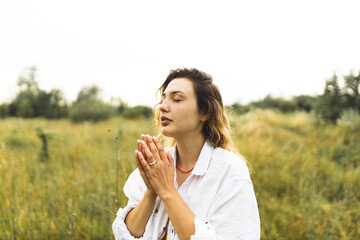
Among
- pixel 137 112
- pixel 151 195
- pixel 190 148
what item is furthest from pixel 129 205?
pixel 137 112

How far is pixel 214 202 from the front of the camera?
69.7 inches

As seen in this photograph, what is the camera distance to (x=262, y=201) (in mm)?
4074

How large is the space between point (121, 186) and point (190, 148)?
205 cm

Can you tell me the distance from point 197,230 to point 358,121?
8.24m

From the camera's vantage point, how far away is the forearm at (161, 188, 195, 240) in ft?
5.37

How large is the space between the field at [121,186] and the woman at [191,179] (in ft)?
1.30

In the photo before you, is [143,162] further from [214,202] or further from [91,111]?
[91,111]

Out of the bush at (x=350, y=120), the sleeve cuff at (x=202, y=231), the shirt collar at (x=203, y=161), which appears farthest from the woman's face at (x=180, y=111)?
the bush at (x=350, y=120)

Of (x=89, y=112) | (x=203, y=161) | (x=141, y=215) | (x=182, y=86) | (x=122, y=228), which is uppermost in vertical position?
(x=182, y=86)

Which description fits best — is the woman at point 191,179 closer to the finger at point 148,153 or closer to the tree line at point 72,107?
the finger at point 148,153

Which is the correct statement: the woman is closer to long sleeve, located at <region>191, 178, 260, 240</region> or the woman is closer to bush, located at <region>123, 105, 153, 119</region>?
long sleeve, located at <region>191, 178, 260, 240</region>

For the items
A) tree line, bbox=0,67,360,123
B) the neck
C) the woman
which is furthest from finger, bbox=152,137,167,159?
tree line, bbox=0,67,360,123

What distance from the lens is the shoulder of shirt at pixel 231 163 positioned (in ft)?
5.81

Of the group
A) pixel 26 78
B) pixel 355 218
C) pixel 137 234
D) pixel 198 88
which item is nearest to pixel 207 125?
pixel 198 88
